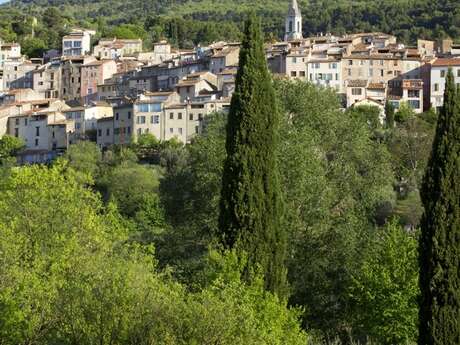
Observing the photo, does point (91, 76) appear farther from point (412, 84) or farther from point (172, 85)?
point (412, 84)

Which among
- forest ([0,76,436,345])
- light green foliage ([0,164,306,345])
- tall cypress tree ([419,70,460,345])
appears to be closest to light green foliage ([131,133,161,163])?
forest ([0,76,436,345])

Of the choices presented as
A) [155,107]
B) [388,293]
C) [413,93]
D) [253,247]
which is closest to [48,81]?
→ [155,107]

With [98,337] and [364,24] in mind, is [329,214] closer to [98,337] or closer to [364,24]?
[98,337]

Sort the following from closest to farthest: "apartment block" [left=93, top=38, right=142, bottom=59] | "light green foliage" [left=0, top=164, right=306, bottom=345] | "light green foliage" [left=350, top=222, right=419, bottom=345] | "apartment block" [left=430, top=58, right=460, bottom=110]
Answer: "light green foliage" [left=0, top=164, right=306, bottom=345]
"light green foliage" [left=350, top=222, right=419, bottom=345]
"apartment block" [left=430, top=58, right=460, bottom=110]
"apartment block" [left=93, top=38, right=142, bottom=59]

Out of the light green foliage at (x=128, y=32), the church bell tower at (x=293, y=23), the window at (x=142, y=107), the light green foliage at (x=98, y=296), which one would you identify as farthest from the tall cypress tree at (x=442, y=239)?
the light green foliage at (x=128, y=32)

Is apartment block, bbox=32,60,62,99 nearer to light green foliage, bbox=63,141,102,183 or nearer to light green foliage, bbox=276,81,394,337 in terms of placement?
light green foliage, bbox=63,141,102,183

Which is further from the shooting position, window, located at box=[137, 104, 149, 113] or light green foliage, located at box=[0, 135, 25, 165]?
light green foliage, located at box=[0, 135, 25, 165]

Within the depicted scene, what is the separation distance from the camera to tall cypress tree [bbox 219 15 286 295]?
86.1ft

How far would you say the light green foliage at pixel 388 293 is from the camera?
32594 mm

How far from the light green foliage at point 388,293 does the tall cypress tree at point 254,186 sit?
6.86m

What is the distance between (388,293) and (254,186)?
843 centimetres

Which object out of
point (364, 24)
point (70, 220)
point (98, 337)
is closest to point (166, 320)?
point (98, 337)

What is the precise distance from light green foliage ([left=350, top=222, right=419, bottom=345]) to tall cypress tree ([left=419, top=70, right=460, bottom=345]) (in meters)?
9.34

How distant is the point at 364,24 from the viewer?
152 metres
